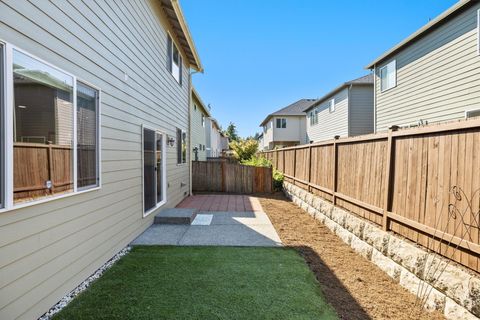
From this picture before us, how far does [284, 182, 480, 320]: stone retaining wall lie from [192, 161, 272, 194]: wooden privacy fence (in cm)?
663

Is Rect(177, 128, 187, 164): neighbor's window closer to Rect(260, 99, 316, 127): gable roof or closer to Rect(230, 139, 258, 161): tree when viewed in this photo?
Rect(230, 139, 258, 161): tree

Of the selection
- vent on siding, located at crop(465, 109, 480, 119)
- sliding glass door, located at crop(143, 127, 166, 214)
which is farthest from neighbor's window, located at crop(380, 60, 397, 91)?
sliding glass door, located at crop(143, 127, 166, 214)

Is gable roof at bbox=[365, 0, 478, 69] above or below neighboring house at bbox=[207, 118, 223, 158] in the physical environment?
above

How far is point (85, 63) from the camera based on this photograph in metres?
3.71

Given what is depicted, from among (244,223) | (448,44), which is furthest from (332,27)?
(244,223)

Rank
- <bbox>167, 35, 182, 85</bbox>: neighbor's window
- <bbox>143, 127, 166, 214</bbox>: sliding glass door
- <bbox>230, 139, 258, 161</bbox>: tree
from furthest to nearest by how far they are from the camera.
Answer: <bbox>230, 139, 258, 161</bbox>: tree < <bbox>167, 35, 182, 85</bbox>: neighbor's window < <bbox>143, 127, 166, 214</bbox>: sliding glass door

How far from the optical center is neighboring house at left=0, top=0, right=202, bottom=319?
2438mm

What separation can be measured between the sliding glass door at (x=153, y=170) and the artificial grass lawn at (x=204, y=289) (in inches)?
77.2

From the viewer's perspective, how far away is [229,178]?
41.8ft

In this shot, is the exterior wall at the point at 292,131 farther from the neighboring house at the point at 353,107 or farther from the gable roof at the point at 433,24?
the gable roof at the point at 433,24

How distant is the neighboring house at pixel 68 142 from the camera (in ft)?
8.00

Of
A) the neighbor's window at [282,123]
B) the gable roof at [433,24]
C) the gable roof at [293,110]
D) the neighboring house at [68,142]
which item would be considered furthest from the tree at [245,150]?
the neighboring house at [68,142]

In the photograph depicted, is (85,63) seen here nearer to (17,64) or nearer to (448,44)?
(17,64)

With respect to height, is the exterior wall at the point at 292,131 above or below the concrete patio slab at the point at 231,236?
above
